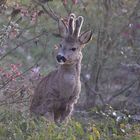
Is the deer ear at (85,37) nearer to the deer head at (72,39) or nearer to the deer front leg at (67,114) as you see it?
the deer head at (72,39)

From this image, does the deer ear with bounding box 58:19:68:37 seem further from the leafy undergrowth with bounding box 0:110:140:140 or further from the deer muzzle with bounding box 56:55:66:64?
the leafy undergrowth with bounding box 0:110:140:140

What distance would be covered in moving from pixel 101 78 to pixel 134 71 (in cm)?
62

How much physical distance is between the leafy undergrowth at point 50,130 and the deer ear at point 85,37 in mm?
1148

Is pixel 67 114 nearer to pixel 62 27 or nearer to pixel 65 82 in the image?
pixel 65 82

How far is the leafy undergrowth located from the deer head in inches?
38.3

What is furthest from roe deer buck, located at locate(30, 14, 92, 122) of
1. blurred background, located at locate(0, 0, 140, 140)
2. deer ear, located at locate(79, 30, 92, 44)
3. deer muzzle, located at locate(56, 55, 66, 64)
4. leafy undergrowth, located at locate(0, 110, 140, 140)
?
leafy undergrowth, located at locate(0, 110, 140, 140)

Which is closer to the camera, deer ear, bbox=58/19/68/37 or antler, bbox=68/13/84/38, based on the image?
antler, bbox=68/13/84/38

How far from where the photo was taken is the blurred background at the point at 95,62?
977 centimetres

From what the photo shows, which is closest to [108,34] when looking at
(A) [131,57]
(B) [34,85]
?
(A) [131,57]

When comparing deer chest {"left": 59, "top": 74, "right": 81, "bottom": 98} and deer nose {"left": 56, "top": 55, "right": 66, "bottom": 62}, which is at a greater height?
deer nose {"left": 56, "top": 55, "right": 66, "bottom": 62}

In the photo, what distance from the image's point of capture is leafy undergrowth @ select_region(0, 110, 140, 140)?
25.4 feet

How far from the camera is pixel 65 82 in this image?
9.80 metres

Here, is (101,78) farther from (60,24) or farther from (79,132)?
(79,132)

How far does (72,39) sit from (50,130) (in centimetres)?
240
